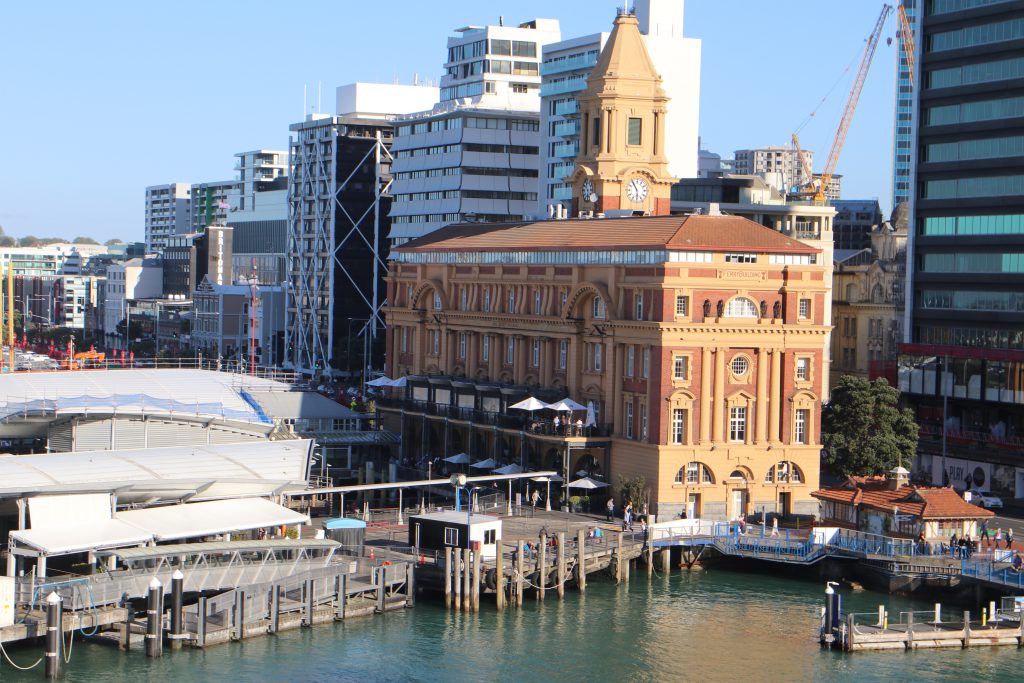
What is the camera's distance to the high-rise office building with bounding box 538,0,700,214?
7653 inches

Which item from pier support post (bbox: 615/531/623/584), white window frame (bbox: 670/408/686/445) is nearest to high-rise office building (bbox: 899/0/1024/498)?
white window frame (bbox: 670/408/686/445)

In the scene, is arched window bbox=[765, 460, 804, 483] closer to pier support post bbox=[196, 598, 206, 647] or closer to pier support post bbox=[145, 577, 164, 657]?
pier support post bbox=[196, 598, 206, 647]

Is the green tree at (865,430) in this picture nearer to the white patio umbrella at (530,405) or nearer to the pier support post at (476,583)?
the white patio umbrella at (530,405)

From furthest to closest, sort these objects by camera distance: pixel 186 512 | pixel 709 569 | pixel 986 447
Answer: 1. pixel 986 447
2. pixel 709 569
3. pixel 186 512

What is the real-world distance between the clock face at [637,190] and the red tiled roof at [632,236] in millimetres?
7134

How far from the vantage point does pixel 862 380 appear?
13062 cm

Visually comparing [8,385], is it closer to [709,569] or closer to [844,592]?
[709,569]

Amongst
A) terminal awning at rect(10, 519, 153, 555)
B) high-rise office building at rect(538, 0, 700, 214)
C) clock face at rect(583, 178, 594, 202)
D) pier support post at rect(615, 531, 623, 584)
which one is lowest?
pier support post at rect(615, 531, 623, 584)

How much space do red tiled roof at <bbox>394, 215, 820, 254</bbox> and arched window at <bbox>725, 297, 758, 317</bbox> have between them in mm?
3294

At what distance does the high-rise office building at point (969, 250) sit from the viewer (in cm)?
14150

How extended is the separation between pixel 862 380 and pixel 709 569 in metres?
27.2

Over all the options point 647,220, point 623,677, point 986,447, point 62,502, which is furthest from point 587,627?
point 986,447

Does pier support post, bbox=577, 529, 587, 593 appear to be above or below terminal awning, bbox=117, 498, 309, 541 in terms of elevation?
below

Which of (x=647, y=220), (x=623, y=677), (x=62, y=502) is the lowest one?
(x=623, y=677)
